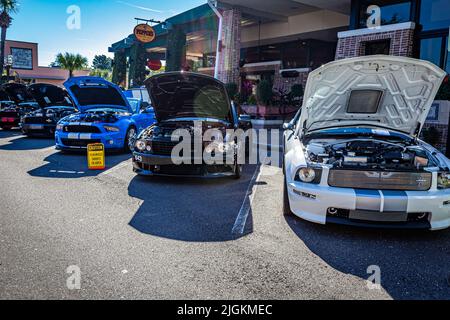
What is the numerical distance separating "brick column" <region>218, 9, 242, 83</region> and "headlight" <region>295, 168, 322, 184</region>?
41.5 ft

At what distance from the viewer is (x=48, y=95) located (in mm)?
11992

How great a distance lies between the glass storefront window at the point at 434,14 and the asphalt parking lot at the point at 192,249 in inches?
341

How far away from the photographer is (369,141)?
4.50 metres

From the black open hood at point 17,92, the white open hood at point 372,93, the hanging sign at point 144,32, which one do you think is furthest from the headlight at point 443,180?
the hanging sign at point 144,32

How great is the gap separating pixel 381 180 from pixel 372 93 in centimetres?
180

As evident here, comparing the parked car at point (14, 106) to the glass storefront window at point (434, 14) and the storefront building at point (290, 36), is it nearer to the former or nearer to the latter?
the storefront building at point (290, 36)

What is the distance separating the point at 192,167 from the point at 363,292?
3617 mm

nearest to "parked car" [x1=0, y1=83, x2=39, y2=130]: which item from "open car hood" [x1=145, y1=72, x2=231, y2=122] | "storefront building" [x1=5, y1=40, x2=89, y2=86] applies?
"open car hood" [x1=145, y1=72, x2=231, y2=122]

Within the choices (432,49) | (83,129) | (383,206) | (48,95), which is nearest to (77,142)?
(83,129)

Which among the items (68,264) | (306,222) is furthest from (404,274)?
(68,264)

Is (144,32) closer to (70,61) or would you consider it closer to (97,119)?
(97,119)

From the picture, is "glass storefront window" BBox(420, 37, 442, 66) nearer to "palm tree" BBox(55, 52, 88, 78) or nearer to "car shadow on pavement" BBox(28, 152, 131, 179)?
"car shadow on pavement" BBox(28, 152, 131, 179)

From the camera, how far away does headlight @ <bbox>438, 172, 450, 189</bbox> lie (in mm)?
3822

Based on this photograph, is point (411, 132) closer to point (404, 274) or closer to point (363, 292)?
point (404, 274)
